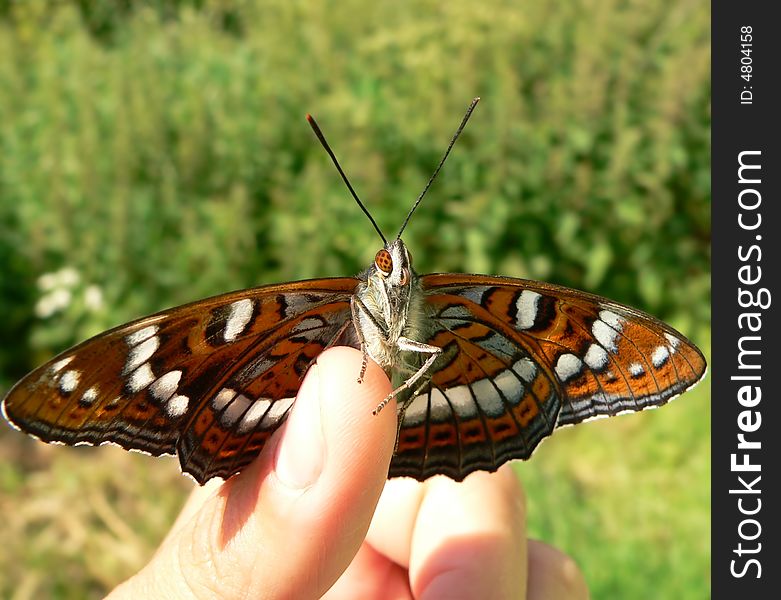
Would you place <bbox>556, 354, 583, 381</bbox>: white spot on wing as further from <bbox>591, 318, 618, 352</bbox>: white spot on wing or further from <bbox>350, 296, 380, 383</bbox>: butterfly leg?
<bbox>350, 296, 380, 383</bbox>: butterfly leg

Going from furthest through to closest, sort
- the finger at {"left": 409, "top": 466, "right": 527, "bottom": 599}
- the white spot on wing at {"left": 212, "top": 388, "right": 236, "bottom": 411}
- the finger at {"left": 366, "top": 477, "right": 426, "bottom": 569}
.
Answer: the finger at {"left": 366, "top": 477, "right": 426, "bottom": 569} < the finger at {"left": 409, "top": 466, "right": 527, "bottom": 599} < the white spot on wing at {"left": 212, "top": 388, "right": 236, "bottom": 411}

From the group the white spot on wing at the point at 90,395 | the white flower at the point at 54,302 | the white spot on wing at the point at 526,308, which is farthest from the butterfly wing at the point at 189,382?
the white flower at the point at 54,302

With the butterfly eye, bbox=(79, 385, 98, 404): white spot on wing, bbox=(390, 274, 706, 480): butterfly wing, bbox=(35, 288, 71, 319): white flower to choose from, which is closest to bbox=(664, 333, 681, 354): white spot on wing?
bbox=(390, 274, 706, 480): butterfly wing

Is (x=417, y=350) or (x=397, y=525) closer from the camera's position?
(x=417, y=350)

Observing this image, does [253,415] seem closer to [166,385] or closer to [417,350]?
[166,385]

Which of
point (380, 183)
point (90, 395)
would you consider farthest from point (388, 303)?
point (380, 183)

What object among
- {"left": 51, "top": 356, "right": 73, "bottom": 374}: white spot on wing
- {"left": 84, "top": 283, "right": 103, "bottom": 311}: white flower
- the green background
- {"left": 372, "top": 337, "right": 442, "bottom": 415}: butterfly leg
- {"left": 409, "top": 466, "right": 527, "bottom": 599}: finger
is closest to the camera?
{"left": 51, "top": 356, "right": 73, "bottom": 374}: white spot on wing

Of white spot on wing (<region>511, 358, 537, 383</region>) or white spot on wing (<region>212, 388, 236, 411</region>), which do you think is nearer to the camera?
white spot on wing (<region>212, 388, 236, 411</region>)

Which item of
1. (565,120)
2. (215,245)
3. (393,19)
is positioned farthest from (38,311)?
(565,120)
